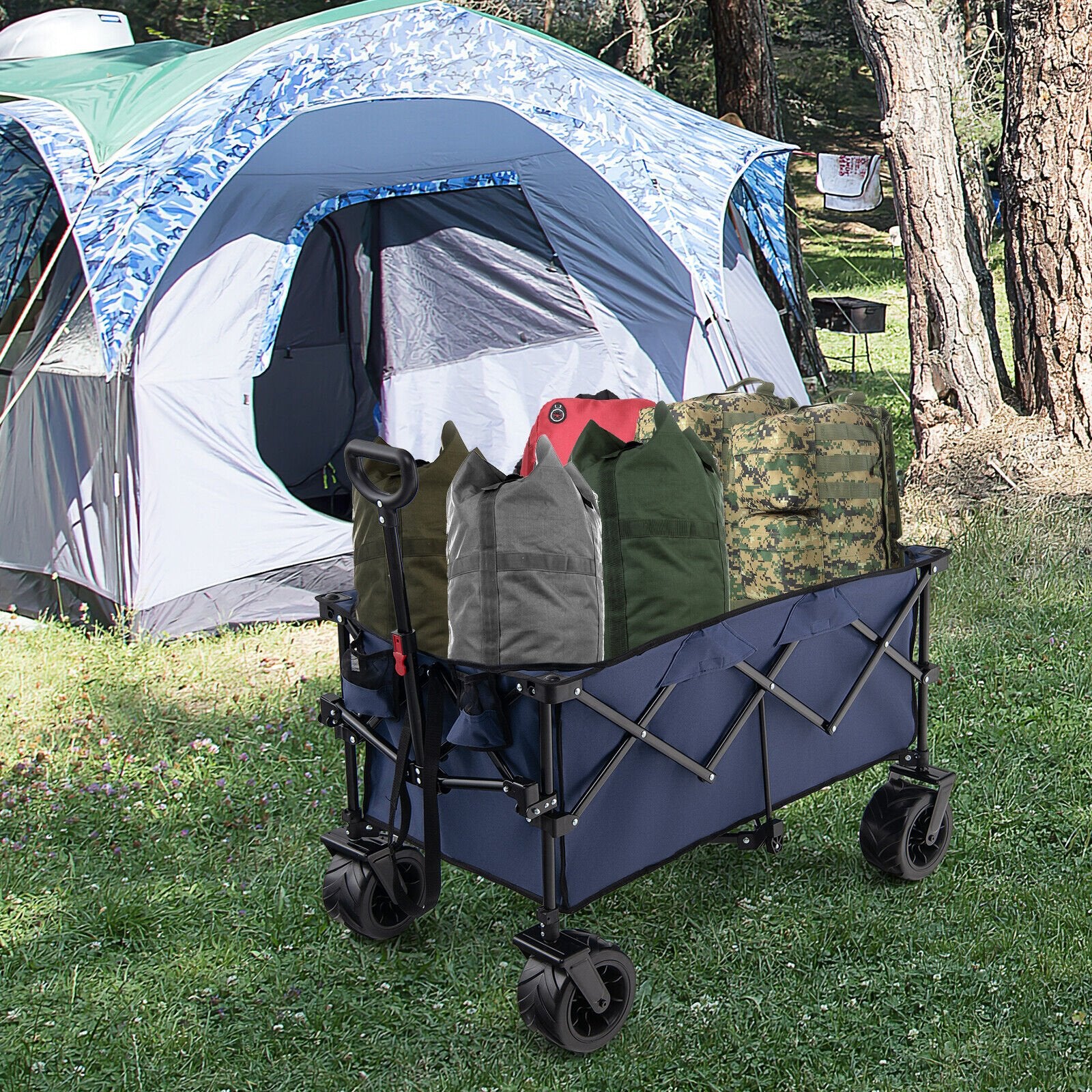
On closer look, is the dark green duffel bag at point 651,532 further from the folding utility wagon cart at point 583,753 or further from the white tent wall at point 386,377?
the white tent wall at point 386,377

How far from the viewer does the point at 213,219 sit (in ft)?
16.0

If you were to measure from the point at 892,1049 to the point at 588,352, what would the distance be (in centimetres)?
377

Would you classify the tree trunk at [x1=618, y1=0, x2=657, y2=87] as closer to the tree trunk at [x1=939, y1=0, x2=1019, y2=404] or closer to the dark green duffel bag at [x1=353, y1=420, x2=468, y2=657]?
the tree trunk at [x1=939, y1=0, x2=1019, y2=404]

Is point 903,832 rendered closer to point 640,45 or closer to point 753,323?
point 753,323

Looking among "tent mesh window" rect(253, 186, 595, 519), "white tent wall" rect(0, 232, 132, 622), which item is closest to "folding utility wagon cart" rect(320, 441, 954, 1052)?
"white tent wall" rect(0, 232, 132, 622)

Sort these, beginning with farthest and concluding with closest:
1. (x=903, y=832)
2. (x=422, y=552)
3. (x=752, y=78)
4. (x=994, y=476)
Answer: (x=752, y=78) → (x=994, y=476) → (x=903, y=832) → (x=422, y=552)

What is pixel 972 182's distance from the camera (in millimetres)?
9578

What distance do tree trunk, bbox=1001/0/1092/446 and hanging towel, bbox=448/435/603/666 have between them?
3883 millimetres

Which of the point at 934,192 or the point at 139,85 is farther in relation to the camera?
the point at 934,192

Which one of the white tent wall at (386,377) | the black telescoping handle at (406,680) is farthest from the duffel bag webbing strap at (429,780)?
the white tent wall at (386,377)

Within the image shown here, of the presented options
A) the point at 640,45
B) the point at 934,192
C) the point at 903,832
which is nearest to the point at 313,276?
the point at 934,192

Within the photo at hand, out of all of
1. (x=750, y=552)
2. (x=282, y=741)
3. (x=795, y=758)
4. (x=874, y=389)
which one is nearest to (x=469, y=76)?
(x=282, y=741)

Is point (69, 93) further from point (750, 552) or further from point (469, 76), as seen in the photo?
point (750, 552)

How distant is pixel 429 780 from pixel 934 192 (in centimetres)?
457
